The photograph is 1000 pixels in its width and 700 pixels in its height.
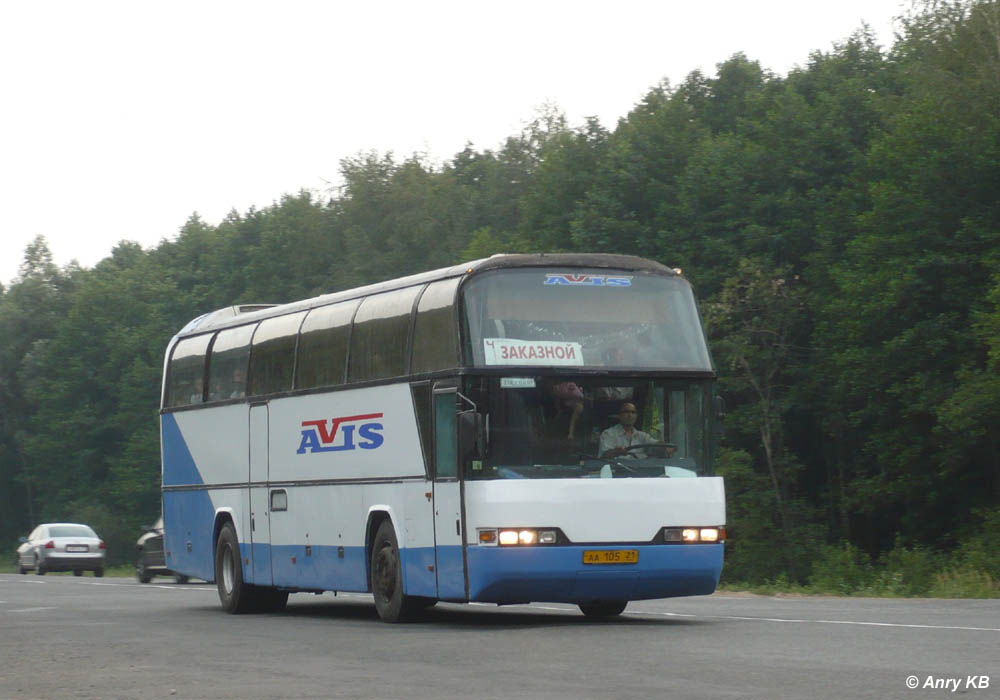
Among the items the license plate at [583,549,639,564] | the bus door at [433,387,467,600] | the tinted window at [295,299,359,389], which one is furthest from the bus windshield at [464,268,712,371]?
the tinted window at [295,299,359,389]

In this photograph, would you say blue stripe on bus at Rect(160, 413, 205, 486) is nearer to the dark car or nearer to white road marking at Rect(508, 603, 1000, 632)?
white road marking at Rect(508, 603, 1000, 632)

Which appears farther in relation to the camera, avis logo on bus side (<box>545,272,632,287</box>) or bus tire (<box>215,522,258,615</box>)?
bus tire (<box>215,522,258,615</box>)

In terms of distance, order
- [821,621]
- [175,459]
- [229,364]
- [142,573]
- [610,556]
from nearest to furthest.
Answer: [610,556] < [821,621] < [229,364] < [175,459] < [142,573]

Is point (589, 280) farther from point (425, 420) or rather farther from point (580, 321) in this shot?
point (425, 420)

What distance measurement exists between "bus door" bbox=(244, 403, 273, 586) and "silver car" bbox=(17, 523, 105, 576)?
94.9 feet

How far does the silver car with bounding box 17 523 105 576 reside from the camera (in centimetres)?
4981

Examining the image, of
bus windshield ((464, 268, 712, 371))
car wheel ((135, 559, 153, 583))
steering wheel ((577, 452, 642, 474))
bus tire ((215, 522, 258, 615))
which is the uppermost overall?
bus windshield ((464, 268, 712, 371))

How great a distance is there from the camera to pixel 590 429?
16.8 m

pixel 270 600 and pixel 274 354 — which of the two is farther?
pixel 270 600

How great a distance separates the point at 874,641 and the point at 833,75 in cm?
4660

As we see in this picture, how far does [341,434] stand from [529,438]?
11.9ft

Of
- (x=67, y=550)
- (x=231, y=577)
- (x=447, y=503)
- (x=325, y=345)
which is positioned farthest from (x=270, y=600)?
(x=67, y=550)

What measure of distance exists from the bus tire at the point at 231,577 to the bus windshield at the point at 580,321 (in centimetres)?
719

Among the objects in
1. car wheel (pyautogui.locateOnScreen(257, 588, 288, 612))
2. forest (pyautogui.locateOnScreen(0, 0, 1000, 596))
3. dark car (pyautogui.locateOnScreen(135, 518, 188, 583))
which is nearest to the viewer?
car wheel (pyautogui.locateOnScreen(257, 588, 288, 612))
